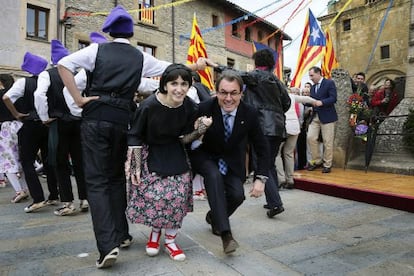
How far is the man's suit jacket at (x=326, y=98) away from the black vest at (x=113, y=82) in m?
4.36

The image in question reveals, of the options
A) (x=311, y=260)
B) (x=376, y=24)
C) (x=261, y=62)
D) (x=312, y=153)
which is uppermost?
(x=376, y=24)

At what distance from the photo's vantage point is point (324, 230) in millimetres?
3543

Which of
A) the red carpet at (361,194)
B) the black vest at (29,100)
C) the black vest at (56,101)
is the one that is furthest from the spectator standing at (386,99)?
the black vest at (29,100)

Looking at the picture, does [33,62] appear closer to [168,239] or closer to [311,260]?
[168,239]

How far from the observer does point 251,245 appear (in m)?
3.12

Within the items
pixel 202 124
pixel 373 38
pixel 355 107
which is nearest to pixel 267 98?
pixel 202 124

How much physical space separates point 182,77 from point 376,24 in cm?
3342

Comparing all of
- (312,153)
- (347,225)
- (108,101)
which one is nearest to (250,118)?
(108,101)

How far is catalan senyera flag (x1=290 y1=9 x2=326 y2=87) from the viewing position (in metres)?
9.43

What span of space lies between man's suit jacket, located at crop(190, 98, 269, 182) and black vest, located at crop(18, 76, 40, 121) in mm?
2623

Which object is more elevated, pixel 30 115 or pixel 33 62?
pixel 33 62

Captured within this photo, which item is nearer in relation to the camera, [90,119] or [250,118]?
[90,119]

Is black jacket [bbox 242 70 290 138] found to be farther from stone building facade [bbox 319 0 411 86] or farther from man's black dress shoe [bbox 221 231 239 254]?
stone building facade [bbox 319 0 411 86]

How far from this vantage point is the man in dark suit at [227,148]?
2924 mm
